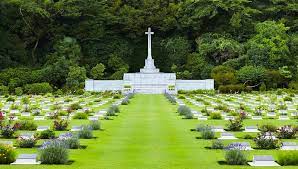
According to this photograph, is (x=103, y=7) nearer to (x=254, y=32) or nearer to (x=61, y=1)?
(x=61, y=1)

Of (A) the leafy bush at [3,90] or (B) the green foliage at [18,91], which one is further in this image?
(A) the leafy bush at [3,90]

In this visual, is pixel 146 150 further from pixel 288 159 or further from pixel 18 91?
pixel 18 91

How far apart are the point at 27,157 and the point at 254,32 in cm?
5189

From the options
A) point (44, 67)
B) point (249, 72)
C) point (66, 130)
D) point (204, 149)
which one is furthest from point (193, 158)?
point (44, 67)

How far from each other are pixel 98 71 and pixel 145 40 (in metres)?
9.23

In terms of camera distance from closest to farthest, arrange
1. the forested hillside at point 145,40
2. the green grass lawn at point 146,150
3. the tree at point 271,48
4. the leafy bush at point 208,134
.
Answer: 1. the green grass lawn at point 146,150
2. the leafy bush at point 208,134
3. the forested hillside at point 145,40
4. the tree at point 271,48

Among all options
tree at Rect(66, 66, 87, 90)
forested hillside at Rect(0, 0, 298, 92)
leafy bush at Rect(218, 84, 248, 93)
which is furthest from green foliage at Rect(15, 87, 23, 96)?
leafy bush at Rect(218, 84, 248, 93)

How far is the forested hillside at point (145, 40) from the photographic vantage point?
55.9 m

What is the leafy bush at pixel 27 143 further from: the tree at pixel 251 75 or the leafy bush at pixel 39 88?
the tree at pixel 251 75

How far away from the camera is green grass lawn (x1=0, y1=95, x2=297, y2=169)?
1183 centimetres

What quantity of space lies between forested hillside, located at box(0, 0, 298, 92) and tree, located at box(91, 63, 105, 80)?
3.5 inches

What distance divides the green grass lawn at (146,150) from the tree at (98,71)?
37514 millimetres

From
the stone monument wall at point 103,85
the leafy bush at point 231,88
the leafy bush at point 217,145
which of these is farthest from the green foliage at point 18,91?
the leafy bush at point 217,145

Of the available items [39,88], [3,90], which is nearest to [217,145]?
[39,88]
